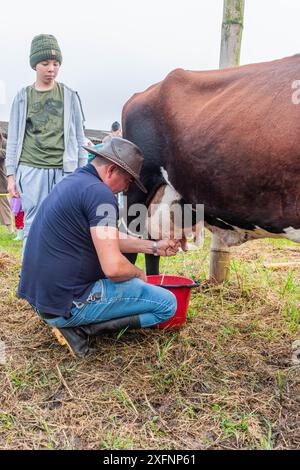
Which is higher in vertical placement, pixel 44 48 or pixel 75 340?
pixel 44 48

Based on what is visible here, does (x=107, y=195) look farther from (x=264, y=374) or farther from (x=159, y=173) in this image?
(x=264, y=374)

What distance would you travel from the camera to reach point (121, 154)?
2670 mm

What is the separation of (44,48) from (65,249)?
1.76m

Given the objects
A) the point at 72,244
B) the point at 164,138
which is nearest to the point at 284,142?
the point at 164,138

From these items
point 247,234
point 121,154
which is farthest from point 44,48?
point 247,234

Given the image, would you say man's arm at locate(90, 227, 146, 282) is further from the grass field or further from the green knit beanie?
the green knit beanie

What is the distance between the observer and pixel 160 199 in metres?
3.53

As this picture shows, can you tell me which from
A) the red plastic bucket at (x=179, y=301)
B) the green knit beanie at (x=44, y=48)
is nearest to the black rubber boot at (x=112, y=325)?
the red plastic bucket at (x=179, y=301)

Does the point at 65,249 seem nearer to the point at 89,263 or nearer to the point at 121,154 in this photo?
the point at 89,263

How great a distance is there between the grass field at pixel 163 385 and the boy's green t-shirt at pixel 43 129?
1179 mm

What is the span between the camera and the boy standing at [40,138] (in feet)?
12.2

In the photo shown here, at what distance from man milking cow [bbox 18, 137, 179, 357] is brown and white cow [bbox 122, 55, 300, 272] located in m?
0.51

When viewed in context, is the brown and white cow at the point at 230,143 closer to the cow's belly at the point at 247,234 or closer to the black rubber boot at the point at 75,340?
the cow's belly at the point at 247,234

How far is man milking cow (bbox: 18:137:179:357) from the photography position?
2.56m
